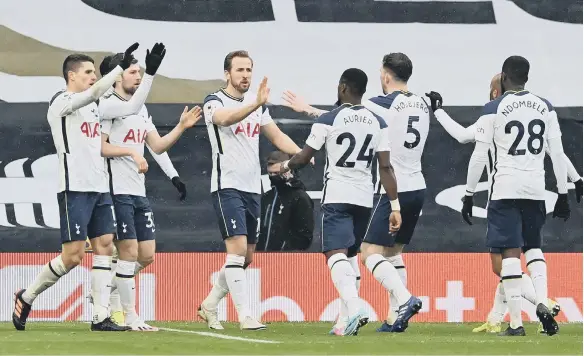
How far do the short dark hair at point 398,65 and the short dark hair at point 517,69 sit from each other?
0.92 meters

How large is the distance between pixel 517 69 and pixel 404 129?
3.61 ft

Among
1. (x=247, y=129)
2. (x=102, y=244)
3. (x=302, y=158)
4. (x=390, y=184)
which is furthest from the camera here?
(x=247, y=129)

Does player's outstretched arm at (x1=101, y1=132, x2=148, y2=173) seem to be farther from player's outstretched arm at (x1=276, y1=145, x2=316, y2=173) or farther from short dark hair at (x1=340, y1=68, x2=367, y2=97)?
short dark hair at (x1=340, y1=68, x2=367, y2=97)

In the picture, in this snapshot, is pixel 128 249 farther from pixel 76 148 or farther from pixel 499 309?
→ pixel 499 309

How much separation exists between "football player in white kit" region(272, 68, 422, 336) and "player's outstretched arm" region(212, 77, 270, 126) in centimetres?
45

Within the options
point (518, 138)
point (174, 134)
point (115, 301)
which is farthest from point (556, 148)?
point (115, 301)

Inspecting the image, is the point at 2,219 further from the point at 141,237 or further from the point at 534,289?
the point at 534,289

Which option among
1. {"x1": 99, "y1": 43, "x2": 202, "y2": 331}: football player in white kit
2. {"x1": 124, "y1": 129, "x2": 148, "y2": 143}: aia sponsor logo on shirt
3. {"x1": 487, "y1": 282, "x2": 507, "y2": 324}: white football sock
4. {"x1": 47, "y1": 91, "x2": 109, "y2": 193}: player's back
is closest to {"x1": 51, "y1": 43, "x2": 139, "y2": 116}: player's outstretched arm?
{"x1": 47, "y1": 91, "x2": 109, "y2": 193}: player's back

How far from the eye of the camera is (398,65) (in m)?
11.7

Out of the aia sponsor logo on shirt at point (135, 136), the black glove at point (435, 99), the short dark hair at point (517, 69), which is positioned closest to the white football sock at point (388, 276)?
the black glove at point (435, 99)

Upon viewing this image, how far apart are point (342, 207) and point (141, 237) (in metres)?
1.97

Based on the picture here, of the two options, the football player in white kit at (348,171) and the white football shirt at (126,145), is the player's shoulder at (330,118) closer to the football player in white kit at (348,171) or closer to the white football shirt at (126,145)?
the football player in white kit at (348,171)

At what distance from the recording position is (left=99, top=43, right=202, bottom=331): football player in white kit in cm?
1169

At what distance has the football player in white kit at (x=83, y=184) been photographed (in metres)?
11.2
